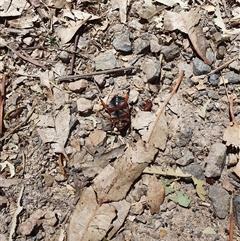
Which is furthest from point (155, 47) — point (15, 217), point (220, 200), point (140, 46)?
point (15, 217)

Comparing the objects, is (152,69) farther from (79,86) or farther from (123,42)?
(79,86)

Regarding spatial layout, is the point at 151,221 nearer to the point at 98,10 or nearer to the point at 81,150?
the point at 81,150

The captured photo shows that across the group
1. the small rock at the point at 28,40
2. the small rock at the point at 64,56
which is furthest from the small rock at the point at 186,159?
the small rock at the point at 28,40

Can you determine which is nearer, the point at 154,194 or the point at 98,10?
the point at 154,194

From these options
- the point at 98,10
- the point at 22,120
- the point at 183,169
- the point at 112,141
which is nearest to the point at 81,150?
the point at 112,141

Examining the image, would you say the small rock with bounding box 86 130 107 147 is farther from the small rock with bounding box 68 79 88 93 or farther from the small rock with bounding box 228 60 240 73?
the small rock with bounding box 228 60 240 73

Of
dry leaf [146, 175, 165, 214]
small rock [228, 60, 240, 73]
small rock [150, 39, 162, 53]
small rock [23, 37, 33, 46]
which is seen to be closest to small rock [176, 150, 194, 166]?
dry leaf [146, 175, 165, 214]

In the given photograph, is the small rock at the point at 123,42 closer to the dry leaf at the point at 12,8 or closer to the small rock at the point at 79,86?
the small rock at the point at 79,86
